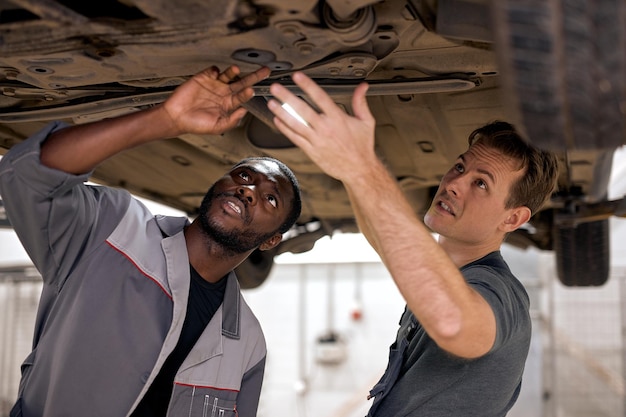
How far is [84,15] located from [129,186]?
2073 mm

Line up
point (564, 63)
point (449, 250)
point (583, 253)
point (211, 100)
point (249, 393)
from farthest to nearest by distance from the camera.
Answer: point (583, 253)
point (249, 393)
point (449, 250)
point (211, 100)
point (564, 63)

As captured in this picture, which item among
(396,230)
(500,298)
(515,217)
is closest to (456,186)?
(515,217)

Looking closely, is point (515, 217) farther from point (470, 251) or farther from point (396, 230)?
point (396, 230)

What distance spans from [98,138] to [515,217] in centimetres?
109

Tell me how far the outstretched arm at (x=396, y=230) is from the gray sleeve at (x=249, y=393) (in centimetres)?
100

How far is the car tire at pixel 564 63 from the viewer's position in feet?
4.15

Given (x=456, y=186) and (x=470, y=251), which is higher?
(x=456, y=186)

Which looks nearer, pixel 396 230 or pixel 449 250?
pixel 396 230

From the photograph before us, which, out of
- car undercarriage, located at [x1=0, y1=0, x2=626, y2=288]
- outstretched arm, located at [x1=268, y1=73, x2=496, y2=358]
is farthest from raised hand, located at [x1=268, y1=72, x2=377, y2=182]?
car undercarriage, located at [x1=0, y1=0, x2=626, y2=288]

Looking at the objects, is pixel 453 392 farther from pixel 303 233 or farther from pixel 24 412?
pixel 303 233

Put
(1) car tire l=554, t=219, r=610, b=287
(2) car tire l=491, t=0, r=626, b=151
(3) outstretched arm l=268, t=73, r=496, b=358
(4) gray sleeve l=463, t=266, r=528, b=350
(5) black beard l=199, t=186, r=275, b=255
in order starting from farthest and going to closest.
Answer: (1) car tire l=554, t=219, r=610, b=287 < (5) black beard l=199, t=186, r=275, b=255 < (4) gray sleeve l=463, t=266, r=528, b=350 < (3) outstretched arm l=268, t=73, r=496, b=358 < (2) car tire l=491, t=0, r=626, b=151

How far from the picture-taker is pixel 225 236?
2.28 metres

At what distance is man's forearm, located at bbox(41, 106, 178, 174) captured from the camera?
168 cm

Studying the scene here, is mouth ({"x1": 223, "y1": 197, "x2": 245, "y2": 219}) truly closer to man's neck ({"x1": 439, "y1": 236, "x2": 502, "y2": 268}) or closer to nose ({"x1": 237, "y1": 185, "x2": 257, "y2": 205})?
nose ({"x1": 237, "y1": 185, "x2": 257, "y2": 205})
